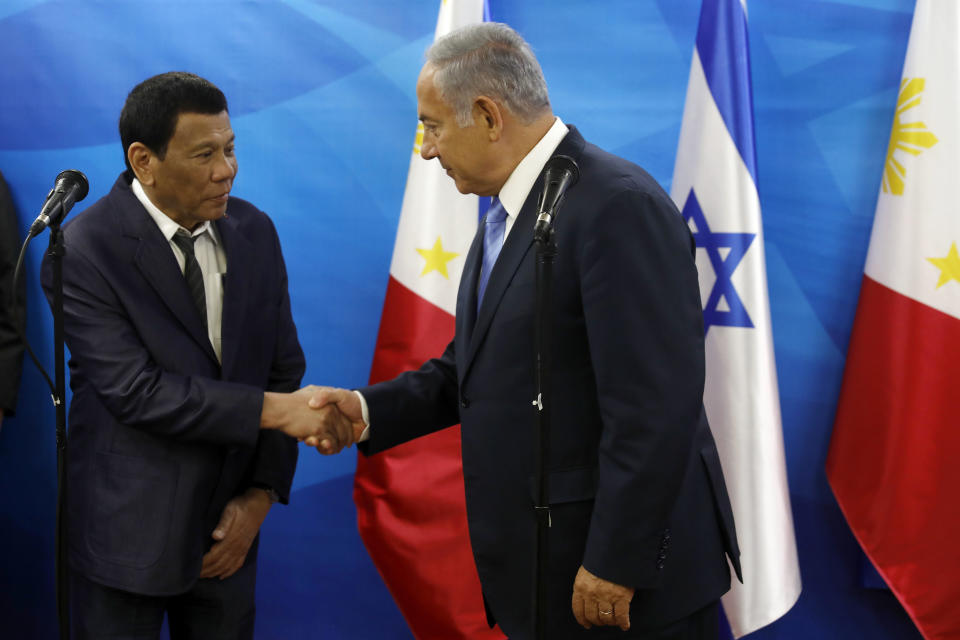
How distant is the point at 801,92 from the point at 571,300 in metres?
1.58

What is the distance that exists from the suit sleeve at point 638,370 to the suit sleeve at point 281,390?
0.91 m

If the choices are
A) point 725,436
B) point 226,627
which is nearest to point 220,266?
point 226,627

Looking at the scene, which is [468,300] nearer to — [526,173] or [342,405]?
[526,173]

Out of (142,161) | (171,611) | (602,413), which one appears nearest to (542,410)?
(602,413)

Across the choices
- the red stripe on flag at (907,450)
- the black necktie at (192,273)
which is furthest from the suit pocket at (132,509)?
the red stripe on flag at (907,450)

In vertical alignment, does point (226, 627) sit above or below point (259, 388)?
below

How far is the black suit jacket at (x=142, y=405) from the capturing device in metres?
1.90

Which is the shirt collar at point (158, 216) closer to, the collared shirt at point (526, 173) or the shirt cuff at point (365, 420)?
the shirt cuff at point (365, 420)

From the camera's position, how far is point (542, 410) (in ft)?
4.73

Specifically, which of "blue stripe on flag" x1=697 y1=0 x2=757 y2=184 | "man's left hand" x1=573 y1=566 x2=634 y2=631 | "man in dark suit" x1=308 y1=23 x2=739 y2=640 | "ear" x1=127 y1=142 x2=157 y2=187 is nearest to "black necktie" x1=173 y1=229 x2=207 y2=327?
"ear" x1=127 y1=142 x2=157 y2=187

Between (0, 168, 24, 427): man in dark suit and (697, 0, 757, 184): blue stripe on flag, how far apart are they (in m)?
2.22

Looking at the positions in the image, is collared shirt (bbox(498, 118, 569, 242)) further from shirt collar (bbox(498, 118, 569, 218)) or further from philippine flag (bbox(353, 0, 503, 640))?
philippine flag (bbox(353, 0, 503, 640))

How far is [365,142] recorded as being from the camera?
2990 millimetres

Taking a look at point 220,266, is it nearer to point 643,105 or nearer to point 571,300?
point 571,300
